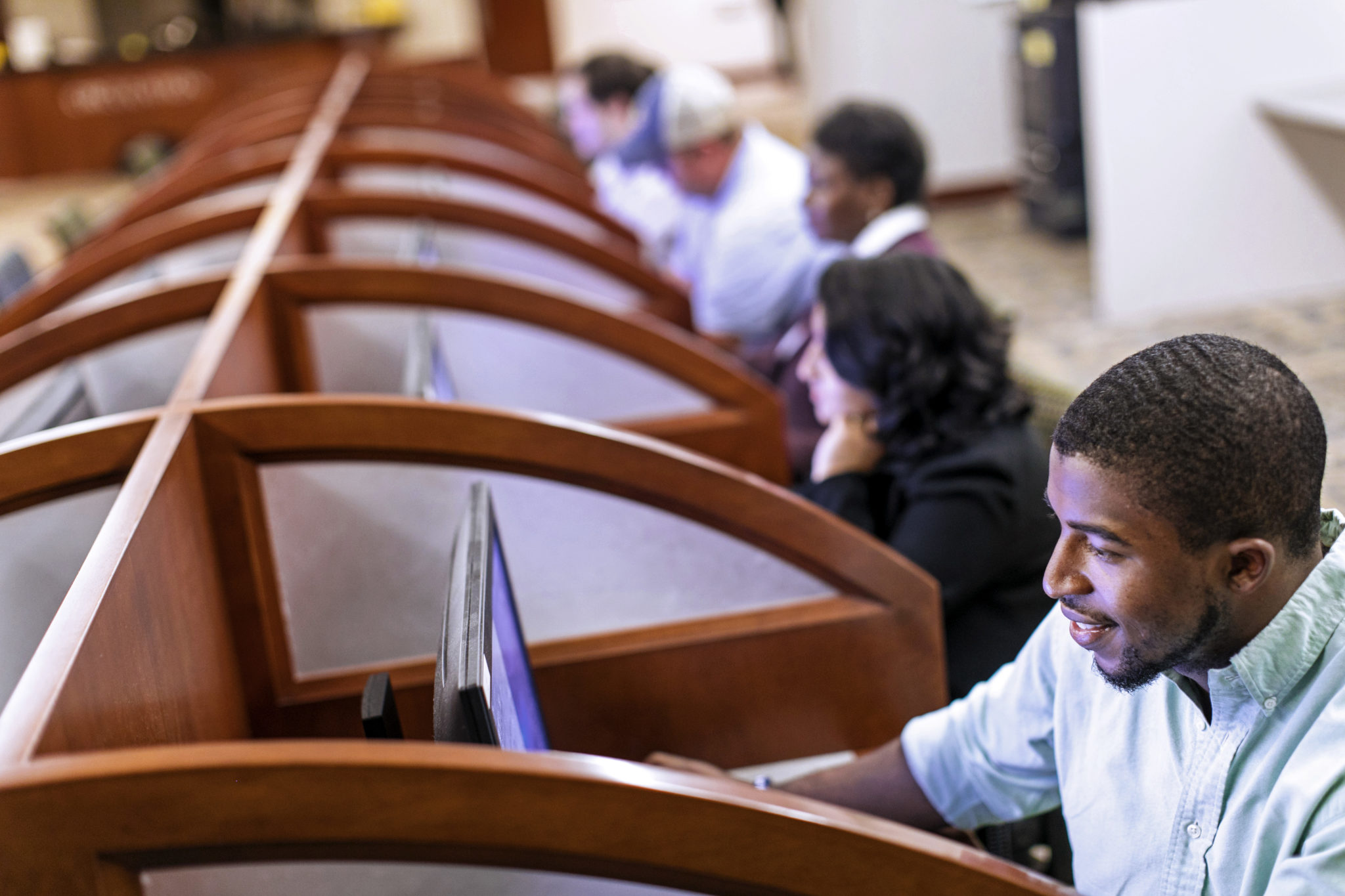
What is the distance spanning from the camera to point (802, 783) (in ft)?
4.12

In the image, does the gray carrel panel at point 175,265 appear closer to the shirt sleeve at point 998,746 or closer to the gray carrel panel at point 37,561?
the gray carrel panel at point 37,561

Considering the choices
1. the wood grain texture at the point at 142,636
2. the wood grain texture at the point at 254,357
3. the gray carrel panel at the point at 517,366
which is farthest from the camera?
the gray carrel panel at the point at 517,366

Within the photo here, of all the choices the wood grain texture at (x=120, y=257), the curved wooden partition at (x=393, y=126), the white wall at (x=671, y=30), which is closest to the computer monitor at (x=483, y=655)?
the wood grain texture at (x=120, y=257)

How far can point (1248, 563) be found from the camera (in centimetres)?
81

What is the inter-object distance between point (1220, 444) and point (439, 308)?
1.38m

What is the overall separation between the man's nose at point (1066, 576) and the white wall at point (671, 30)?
36.7 feet

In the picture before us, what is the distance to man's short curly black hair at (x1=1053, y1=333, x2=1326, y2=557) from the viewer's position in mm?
790

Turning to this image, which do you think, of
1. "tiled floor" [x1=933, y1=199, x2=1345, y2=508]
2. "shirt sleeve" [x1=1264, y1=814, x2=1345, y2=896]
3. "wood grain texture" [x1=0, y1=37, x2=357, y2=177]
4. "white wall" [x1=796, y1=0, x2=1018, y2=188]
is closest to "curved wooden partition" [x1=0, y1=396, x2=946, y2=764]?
"shirt sleeve" [x1=1264, y1=814, x2=1345, y2=896]

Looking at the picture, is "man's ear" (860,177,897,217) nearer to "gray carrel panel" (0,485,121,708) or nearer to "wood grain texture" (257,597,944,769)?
"wood grain texture" (257,597,944,769)

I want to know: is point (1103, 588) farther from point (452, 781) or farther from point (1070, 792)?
point (452, 781)

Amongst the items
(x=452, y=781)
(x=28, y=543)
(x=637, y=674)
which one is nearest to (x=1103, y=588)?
(x=452, y=781)

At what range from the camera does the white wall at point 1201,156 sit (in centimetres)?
Answer: 421

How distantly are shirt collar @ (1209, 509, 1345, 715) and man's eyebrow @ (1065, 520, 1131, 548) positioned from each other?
0.35ft

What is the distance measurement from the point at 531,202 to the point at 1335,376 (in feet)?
7.66
